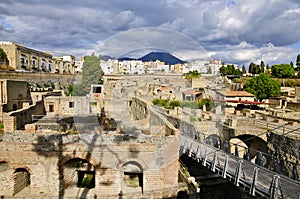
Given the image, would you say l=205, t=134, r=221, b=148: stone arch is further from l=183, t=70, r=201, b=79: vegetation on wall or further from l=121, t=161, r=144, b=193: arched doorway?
l=183, t=70, r=201, b=79: vegetation on wall

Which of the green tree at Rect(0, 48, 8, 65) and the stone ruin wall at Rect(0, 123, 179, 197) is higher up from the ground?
the green tree at Rect(0, 48, 8, 65)

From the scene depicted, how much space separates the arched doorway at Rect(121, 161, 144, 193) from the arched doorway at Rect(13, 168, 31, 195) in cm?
386

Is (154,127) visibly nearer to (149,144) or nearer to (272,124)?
(149,144)

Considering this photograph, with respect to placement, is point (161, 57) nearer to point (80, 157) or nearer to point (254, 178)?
point (254, 178)

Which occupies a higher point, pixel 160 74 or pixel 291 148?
pixel 160 74

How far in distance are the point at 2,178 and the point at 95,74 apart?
294 inches

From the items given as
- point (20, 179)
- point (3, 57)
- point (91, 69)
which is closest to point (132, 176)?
point (20, 179)

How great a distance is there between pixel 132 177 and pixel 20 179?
4.60m

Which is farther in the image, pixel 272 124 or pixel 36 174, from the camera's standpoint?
pixel 272 124

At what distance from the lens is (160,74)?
5586 millimetres

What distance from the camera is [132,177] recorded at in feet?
35.1

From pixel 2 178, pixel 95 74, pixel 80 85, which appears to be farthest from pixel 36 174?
pixel 95 74

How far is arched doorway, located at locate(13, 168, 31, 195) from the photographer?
33.0ft

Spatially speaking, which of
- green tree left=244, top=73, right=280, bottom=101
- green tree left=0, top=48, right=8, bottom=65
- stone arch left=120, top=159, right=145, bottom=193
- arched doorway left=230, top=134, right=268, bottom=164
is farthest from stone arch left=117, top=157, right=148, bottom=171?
green tree left=0, top=48, right=8, bottom=65
